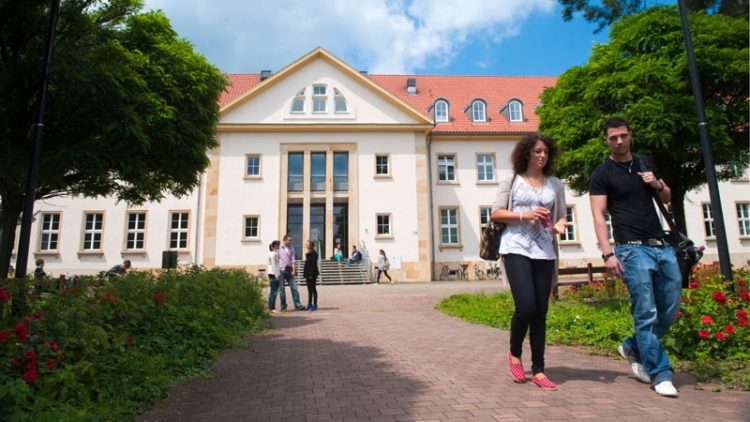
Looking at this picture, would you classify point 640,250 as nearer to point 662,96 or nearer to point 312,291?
point 662,96

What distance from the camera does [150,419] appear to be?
318 cm

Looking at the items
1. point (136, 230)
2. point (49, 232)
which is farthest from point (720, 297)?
point (49, 232)

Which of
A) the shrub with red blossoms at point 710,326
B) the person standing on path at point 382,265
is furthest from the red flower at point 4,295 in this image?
the person standing on path at point 382,265

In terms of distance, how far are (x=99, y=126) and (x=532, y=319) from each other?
26.7 ft

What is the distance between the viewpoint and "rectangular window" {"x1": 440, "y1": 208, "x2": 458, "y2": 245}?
28781 millimetres

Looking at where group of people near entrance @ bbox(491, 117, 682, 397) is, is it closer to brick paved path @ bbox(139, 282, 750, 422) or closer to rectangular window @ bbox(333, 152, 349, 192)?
brick paved path @ bbox(139, 282, 750, 422)

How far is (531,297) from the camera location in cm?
371

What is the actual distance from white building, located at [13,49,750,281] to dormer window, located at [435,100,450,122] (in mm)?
1924

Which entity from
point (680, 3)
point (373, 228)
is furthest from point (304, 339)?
point (373, 228)

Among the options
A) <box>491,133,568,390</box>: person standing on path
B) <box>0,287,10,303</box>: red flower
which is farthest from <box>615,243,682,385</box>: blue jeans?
<box>0,287,10,303</box>: red flower

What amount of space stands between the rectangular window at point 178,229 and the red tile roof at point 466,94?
7671mm

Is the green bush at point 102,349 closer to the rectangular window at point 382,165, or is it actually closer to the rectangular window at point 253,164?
the rectangular window at point 253,164

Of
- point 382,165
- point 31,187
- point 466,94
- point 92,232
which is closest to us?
point 31,187

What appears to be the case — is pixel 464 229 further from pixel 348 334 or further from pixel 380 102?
pixel 348 334
